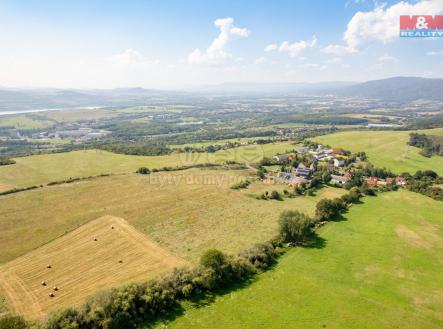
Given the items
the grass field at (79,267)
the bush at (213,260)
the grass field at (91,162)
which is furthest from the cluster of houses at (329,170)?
the grass field at (79,267)

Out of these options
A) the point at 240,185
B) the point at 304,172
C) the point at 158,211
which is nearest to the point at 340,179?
the point at 304,172

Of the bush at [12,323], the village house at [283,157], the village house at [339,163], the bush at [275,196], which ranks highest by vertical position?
the village house at [283,157]

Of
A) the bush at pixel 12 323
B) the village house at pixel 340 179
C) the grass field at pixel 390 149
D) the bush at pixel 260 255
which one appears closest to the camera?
the bush at pixel 12 323

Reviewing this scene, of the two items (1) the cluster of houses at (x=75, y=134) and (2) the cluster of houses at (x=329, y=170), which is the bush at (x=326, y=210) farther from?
(1) the cluster of houses at (x=75, y=134)

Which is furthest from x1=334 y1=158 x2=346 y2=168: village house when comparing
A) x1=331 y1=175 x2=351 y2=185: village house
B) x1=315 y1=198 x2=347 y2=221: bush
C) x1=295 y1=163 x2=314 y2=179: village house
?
x1=315 y1=198 x2=347 y2=221: bush

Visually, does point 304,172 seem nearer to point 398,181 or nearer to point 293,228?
point 398,181

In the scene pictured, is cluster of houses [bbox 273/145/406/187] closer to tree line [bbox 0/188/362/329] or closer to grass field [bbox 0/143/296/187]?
grass field [bbox 0/143/296/187]

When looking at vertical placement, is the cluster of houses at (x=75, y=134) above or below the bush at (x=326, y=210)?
above

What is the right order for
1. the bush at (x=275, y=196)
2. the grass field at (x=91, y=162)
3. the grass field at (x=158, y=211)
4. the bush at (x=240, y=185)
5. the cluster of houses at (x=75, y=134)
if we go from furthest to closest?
the cluster of houses at (x=75, y=134)
the grass field at (x=91, y=162)
the bush at (x=240, y=185)
the bush at (x=275, y=196)
the grass field at (x=158, y=211)
